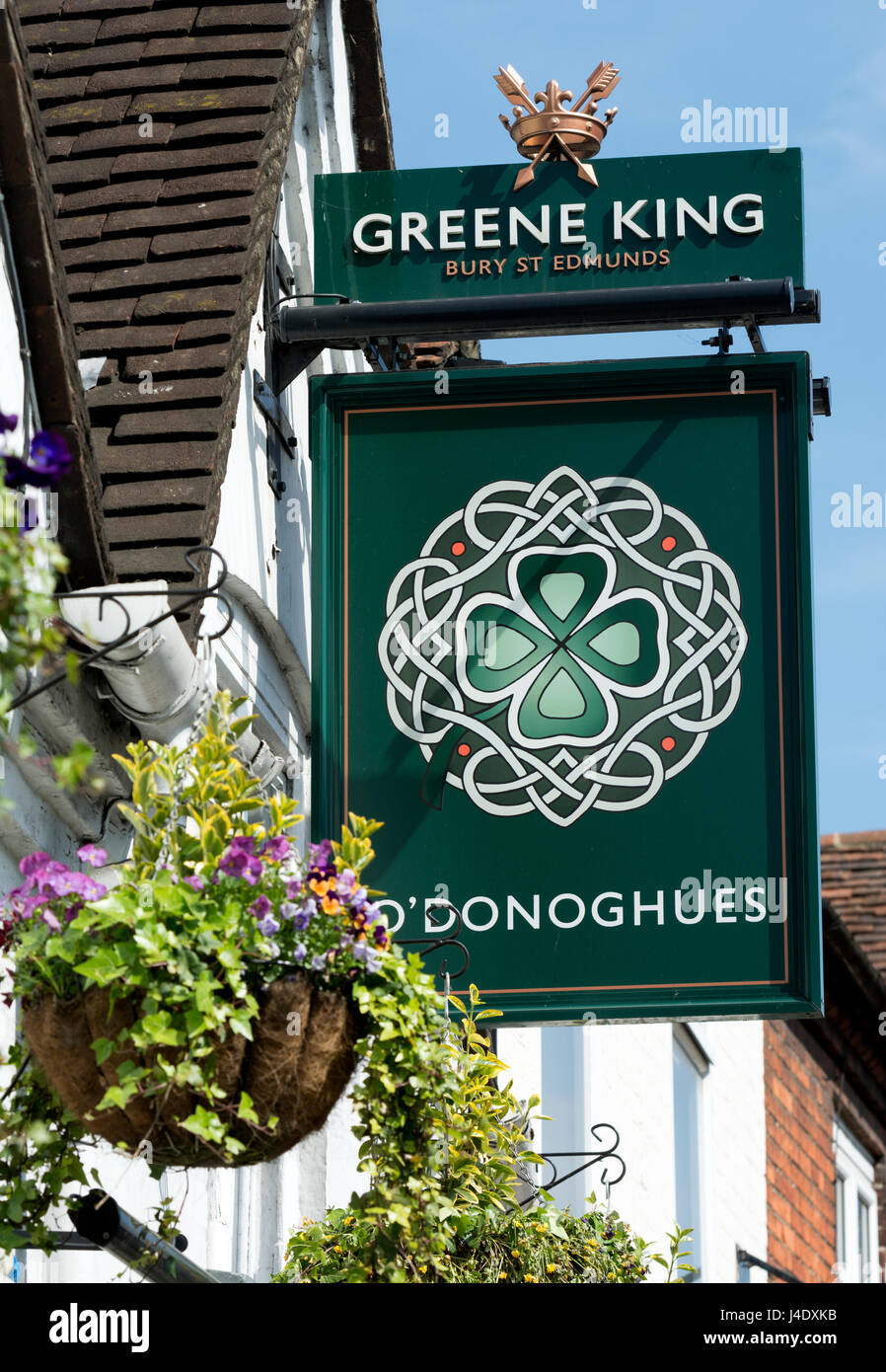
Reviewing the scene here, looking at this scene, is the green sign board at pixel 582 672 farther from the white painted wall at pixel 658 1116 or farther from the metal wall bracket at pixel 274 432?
the white painted wall at pixel 658 1116

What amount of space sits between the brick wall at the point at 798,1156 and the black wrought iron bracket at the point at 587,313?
7.67 metres

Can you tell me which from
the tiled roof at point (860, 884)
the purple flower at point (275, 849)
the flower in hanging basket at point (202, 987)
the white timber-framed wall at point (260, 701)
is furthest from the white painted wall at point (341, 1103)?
the tiled roof at point (860, 884)

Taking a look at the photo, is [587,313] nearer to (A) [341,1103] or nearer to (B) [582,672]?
(B) [582,672]

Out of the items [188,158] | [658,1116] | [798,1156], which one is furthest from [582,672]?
[798,1156]

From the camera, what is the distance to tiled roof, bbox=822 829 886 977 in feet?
54.6

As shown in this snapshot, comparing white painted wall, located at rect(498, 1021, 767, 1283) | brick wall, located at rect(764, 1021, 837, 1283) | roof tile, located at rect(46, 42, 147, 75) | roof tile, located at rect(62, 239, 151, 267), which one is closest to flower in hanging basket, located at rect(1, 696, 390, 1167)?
roof tile, located at rect(62, 239, 151, 267)

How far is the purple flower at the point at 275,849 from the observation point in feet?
12.3

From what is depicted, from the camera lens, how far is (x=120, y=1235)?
3895mm

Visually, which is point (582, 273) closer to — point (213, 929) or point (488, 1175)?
point (488, 1175)

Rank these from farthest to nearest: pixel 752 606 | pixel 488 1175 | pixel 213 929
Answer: pixel 752 606 → pixel 488 1175 → pixel 213 929

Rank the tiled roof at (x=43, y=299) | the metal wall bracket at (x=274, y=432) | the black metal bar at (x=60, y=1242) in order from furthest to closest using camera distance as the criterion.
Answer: the metal wall bracket at (x=274, y=432) → the tiled roof at (x=43, y=299) → the black metal bar at (x=60, y=1242)

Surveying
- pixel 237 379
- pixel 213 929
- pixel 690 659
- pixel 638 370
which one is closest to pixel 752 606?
pixel 690 659

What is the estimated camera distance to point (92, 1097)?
3658 mm
